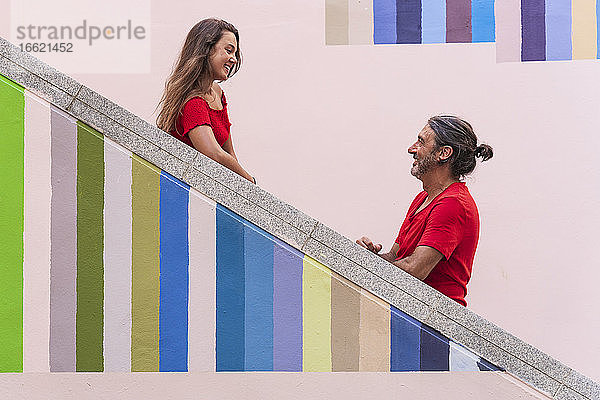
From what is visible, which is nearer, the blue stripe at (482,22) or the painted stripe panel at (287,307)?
the painted stripe panel at (287,307)

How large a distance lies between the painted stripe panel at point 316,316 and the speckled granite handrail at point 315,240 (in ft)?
0.11

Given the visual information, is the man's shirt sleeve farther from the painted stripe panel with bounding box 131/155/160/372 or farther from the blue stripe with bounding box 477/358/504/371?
the painted stripe panel with bounding box 131/155/160/372

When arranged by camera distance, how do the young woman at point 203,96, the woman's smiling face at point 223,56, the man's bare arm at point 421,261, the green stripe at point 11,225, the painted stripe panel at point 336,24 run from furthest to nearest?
1. the painted stripe panel at point 336,24
2. the woman's smiling face at point 223,56
3. the young woman at point 203,96
4. the man's bare arm at point 421,261
5. the green stripe at point 11,225

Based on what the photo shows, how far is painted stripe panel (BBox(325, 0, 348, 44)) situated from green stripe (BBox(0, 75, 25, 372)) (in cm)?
200

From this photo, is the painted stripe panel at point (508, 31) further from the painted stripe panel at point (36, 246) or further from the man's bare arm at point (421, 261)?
the painted stripe panel at point (36, 246)

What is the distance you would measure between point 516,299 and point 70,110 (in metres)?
2.53

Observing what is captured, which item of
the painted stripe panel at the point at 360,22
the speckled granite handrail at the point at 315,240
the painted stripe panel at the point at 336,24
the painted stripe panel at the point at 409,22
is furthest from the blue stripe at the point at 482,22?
the speckled granite handrail at the point at 315,240

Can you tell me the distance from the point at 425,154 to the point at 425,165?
0.13 feet

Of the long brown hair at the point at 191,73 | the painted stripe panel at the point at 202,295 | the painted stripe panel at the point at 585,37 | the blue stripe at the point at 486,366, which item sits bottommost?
the blue stripe at the point at 486,366

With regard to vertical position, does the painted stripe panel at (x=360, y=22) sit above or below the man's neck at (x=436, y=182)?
above

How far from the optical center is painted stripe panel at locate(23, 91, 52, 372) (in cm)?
170

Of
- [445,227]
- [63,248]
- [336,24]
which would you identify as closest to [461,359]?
[445,227]

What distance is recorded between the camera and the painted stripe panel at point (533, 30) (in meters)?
3.48

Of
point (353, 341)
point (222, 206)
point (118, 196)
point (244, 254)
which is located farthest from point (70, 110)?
point (353, 341)
